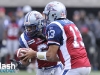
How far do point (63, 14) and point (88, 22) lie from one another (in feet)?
29.4

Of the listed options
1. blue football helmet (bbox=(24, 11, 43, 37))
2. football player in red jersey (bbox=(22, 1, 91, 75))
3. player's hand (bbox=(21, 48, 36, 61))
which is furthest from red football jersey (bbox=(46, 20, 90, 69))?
blue football helmet (bbox=(24, 11, 43, 37))

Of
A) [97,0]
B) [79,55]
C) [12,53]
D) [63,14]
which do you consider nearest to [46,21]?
[63,14]

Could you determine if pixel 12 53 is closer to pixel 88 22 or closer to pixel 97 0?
pixel 88 22

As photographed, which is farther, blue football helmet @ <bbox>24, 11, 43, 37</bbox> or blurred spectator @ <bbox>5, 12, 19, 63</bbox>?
blurred spectator @ <bbox>5, 12, 19, 63</bbox>

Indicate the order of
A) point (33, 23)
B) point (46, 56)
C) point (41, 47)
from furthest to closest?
1. point (41, 47)
2. point (33, 23)
3. point (46, 56)

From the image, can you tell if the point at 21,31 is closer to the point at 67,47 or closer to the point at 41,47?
the point at 41,47

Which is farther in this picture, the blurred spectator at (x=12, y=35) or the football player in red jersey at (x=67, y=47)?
the blurred spectator at (x=12, y=35)

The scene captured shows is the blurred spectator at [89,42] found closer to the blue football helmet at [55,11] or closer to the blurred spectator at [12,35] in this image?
the blurred spectator at [12,35]

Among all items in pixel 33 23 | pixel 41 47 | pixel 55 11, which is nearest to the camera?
pixel 55 11

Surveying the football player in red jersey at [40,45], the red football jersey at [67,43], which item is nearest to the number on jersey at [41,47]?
the football player in red jersey at [40,45]

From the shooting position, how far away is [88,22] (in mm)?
15172

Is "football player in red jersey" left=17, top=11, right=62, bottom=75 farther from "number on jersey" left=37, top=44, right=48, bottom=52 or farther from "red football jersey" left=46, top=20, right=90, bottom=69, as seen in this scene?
"red football jersey" left=46, top=20, right=90, bottom=69

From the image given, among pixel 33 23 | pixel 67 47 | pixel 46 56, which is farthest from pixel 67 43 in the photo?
pixel 33 23

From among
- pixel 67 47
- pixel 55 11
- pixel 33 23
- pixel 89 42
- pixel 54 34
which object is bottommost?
pixel 89 42
